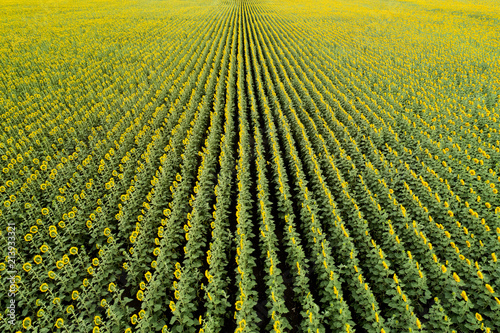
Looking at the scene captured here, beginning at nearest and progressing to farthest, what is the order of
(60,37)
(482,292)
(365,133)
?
(482,292), (365,133), (60,37)

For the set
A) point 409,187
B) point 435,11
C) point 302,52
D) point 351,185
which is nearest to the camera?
point 409,187

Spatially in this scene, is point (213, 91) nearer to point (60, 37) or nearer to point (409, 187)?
point (409, 187)

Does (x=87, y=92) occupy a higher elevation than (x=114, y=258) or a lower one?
higher

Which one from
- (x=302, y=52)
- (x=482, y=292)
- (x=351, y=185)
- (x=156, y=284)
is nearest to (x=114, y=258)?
(x=156, y=284)

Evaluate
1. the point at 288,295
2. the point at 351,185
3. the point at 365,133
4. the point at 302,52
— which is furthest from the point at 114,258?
the point at 302,52

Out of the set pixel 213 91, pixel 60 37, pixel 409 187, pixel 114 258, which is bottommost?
pixel 114 258

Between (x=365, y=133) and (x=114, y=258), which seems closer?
(x=114, y=258)
